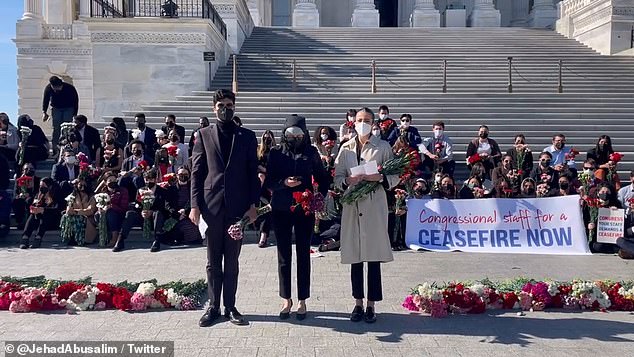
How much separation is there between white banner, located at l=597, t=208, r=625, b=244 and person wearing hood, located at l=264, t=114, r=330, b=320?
253 inches

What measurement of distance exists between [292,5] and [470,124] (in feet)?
75.7

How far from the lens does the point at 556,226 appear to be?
10.9 metres

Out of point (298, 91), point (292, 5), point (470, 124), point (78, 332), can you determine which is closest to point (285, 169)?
point (78, 332)

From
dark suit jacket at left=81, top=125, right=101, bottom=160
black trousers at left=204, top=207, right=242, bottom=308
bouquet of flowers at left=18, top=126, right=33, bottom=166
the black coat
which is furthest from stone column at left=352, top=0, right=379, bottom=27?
black trousers at left=204, top=207, right=242, bottom=308

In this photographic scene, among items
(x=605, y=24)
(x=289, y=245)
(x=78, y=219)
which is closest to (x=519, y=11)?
(x=605, y=24)

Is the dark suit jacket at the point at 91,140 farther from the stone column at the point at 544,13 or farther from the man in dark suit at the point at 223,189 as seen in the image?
the stone column at the point at 544,13

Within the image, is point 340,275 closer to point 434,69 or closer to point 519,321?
point 519,321

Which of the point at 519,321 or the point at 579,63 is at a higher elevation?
the point at 579,63

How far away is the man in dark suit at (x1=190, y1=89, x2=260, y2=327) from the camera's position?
649 centimetres

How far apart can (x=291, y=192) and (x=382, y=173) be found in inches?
39.1

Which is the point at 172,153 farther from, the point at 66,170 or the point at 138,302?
the point at 138,302

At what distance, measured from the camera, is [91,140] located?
14078 mm

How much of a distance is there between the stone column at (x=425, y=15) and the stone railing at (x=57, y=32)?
18784 millimetres

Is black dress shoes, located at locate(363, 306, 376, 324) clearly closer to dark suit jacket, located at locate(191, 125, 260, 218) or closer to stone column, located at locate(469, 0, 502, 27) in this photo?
dark suit jacket, located at locate(191, 125, 260, 218)
